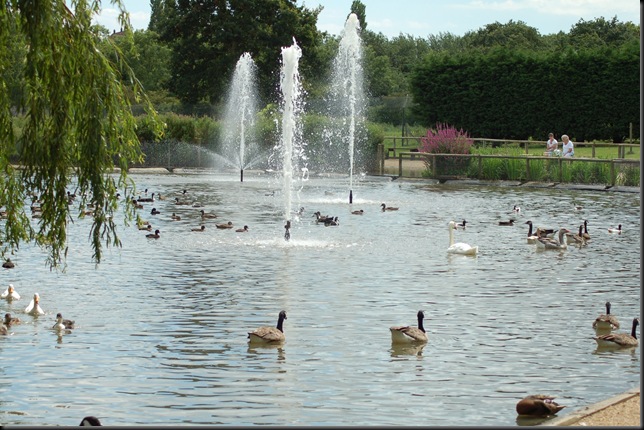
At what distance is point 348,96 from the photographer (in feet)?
264

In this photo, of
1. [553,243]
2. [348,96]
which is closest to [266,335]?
[553,243]

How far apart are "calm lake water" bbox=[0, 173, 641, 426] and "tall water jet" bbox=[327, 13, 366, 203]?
1396 cm

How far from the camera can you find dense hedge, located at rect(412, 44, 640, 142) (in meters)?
62.1

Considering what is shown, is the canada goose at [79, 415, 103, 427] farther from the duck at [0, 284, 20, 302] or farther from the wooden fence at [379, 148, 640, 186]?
the wooden fence at [379, 148, 640, 186]

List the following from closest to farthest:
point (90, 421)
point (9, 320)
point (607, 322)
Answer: point (90, 421) → point (607, 322) → point (9, 320)

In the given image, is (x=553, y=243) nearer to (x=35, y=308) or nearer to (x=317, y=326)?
(x=317, y=326)

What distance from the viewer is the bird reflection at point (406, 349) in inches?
648

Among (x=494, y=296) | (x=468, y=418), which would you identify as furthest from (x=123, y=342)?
(x=494, y=296)

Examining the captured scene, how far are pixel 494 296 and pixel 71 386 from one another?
939 centimetres

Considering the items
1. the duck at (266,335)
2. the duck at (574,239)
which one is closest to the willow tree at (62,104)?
the duck at (266,335)

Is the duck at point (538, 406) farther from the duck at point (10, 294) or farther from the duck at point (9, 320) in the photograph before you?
the duck at point (10, 294)

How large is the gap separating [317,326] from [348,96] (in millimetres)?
63006

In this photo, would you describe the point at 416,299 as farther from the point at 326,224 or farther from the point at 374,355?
the point at 326,224

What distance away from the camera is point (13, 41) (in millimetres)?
14812
